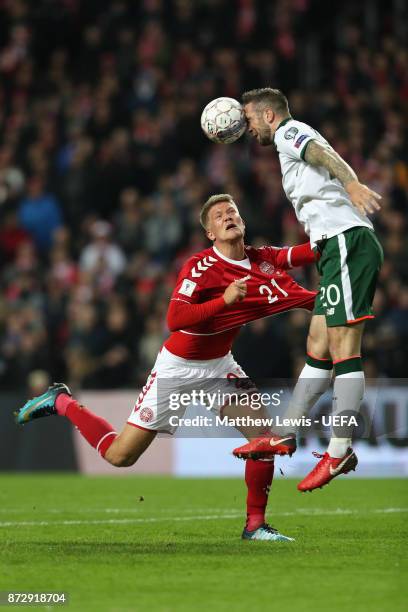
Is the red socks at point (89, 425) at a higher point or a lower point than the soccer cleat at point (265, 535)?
higher

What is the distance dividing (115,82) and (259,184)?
3321mm

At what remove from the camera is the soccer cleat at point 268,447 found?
7.56m

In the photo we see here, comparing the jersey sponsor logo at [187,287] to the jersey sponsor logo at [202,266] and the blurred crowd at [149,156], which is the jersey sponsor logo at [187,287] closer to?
the jersey sponsor logo at [202,266]

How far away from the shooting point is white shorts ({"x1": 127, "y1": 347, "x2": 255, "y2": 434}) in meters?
8.18

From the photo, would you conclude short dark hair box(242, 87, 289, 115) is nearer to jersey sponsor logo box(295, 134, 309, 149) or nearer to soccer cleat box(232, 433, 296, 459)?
jersey sponsor logo box(295, 134, 309, 149)

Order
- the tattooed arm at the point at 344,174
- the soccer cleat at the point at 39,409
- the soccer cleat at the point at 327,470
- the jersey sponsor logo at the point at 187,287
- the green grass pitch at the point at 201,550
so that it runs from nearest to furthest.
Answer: the green grass pitch at the point at 201,550 → the tattooed arm at the point at 344,174 → the soccer cleat at the point at 327,470 → the jersey sponsor logo at the point at 187,287 → the soccer cleat at the point at 39,409

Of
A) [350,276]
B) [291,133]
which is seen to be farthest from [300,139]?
[350,276]

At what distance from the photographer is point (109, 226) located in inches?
682

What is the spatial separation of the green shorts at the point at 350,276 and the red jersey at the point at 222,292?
75cm

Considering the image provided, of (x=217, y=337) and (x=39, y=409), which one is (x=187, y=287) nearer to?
(x=217, y=337)

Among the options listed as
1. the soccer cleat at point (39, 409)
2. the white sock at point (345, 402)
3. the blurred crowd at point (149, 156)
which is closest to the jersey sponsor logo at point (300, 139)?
the white sock at point (345, 402)

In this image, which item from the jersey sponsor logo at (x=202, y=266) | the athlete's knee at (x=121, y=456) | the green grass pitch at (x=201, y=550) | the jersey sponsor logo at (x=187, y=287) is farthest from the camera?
the athlete's knee at (x=121, y=456)

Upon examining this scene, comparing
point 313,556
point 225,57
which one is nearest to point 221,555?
point 313,556

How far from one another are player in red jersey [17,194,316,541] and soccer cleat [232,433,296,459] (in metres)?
0.25
